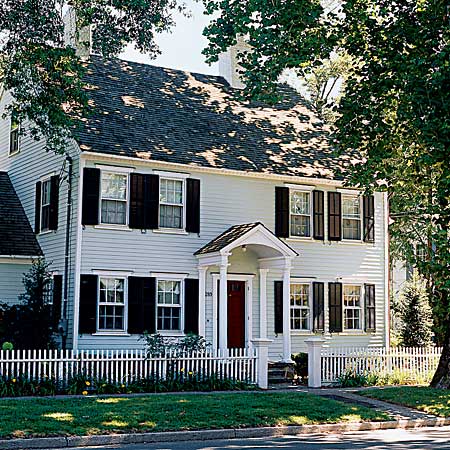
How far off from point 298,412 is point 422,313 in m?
16.1

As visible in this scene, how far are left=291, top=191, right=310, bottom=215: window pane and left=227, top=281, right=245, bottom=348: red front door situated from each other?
10.4 ft

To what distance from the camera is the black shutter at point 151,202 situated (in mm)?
23391

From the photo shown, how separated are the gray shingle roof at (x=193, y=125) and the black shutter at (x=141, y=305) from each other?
3.67 m

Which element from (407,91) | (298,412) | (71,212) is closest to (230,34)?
(407,91)

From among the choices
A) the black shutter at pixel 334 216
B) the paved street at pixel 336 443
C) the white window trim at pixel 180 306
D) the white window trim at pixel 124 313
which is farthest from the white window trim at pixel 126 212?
the paved street at pixel 336 443

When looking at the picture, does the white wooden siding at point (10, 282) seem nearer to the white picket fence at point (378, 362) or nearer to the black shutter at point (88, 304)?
the black shutter at point (88, 304)

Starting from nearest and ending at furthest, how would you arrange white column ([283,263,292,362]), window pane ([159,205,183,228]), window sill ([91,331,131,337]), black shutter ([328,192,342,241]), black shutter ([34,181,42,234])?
1. window sill ([91,331,131,337])
2. window pane ([159,205,183,228])
3. white column ([283,263,292,362])
4. black shutter ([34,181,42,234])
5. black shutter ([328,192,342,241])

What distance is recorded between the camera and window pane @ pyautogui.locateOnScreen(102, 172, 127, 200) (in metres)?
22.9

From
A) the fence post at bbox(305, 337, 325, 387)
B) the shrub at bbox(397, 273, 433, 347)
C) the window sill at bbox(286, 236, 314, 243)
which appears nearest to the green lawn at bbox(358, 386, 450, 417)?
the fence post at bbox(305, 337, 325, 387)

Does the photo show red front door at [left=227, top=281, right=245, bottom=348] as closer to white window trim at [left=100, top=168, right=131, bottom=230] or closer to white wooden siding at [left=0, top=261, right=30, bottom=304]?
white window trim at [left=100, top=168, right=131, bottom=230]

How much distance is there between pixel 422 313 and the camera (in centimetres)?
3141

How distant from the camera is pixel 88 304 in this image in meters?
22.2

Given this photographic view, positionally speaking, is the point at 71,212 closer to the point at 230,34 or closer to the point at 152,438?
the point at 230,34

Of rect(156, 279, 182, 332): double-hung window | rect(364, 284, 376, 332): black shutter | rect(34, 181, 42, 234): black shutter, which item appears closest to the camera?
rect(156, 279, 182, 332): double-hung window
